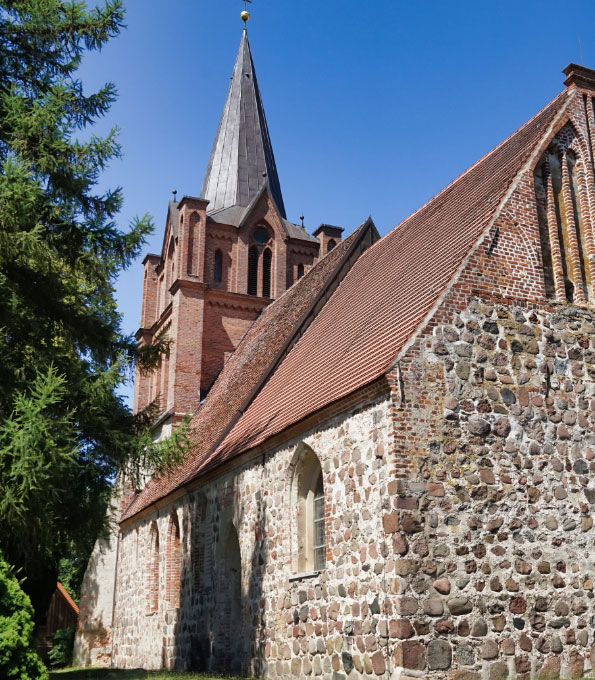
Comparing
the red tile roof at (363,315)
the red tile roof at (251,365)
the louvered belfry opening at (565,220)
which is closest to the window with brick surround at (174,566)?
the red tile roof at (251,365)

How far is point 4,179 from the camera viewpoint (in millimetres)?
11156

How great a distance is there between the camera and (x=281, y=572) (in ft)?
40.6

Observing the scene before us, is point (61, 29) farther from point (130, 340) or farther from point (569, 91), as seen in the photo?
point (569, 91)

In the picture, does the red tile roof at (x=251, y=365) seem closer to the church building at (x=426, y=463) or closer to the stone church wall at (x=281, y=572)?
the church building at (x=426, y=463)

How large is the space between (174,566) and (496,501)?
965cm

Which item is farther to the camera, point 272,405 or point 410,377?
point 272,405

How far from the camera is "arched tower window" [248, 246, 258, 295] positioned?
25.2 metres

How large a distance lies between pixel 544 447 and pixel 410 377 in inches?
84.5

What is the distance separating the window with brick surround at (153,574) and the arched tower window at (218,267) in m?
8.29

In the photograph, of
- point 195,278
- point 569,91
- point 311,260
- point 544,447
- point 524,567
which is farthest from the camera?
point 311,260

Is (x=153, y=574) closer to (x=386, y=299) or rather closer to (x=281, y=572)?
(x=281, y=572)

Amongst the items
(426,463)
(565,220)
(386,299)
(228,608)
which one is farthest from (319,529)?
(565,220)

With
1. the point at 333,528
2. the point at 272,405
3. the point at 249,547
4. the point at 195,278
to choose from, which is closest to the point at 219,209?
the point at 195,278

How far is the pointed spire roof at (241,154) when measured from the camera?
88.4 ft
